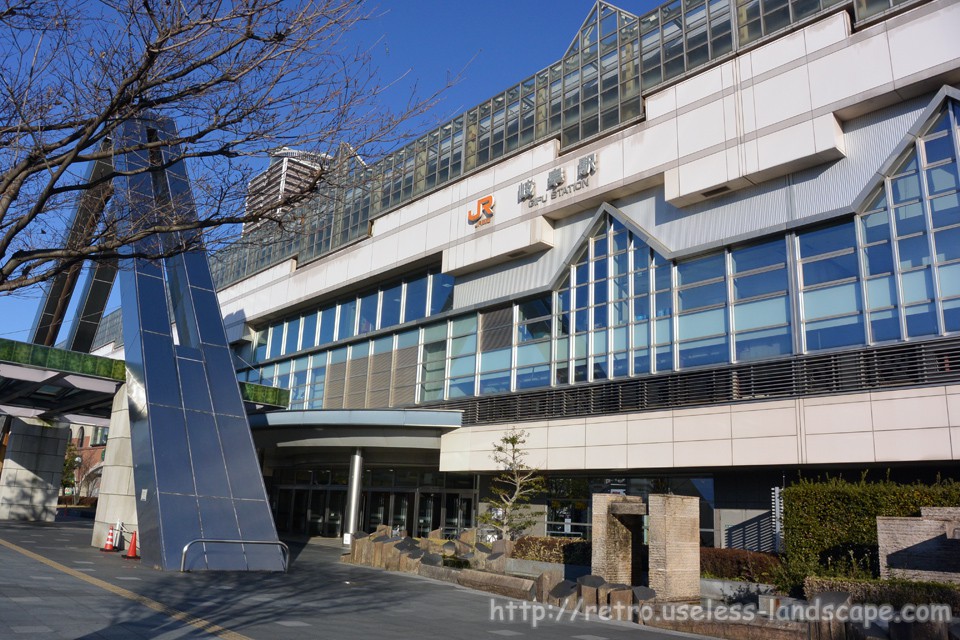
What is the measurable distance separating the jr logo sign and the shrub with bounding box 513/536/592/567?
39.8ft

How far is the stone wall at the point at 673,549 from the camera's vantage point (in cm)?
1479

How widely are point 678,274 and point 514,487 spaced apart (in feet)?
32.8

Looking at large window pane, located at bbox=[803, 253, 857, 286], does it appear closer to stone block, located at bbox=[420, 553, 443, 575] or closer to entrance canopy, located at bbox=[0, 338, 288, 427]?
stone block, located at bbox=[420, 553, 443, 575]

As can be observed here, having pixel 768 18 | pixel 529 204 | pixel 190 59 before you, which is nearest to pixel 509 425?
pixel 529 204

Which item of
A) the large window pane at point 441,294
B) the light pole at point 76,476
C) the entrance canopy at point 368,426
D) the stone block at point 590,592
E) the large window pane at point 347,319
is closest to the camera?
the stone block at point 590,592

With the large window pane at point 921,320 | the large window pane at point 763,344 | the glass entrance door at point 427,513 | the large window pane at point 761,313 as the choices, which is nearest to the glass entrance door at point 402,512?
the glass entrance door at point 427,513

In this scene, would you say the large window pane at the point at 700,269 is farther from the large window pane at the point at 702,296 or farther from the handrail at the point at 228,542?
the handrail at the point at 228,542

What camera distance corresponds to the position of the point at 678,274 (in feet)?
74.3

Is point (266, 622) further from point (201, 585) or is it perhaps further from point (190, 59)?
point (190, 59)

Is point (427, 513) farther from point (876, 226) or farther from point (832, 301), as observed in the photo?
point (876, 226)

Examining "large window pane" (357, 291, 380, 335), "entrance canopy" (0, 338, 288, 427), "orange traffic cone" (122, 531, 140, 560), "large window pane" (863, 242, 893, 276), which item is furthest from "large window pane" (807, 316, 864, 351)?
"large window pane" (357, 291, 380, 335)

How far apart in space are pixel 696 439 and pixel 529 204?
10.8 meters

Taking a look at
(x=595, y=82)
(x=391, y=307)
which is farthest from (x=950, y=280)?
(x=391, y=307)

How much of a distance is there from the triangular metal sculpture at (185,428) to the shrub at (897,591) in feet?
40.9
